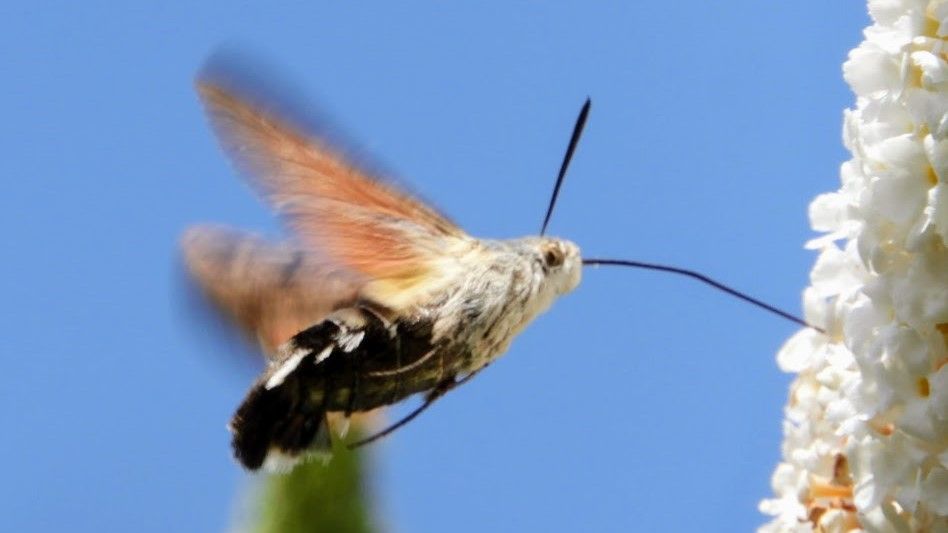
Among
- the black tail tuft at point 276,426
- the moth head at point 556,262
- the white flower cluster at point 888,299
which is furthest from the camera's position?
the moth head at point 556,262

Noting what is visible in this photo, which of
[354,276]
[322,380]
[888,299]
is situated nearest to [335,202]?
[354,276]

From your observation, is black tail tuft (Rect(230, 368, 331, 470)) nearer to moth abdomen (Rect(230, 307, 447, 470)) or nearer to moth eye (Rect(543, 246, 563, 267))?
moth abdomen (Rect(230, 307, 447, 470))

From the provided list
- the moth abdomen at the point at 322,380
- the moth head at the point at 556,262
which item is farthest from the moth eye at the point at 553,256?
the moth abdomen at the point at 322,380

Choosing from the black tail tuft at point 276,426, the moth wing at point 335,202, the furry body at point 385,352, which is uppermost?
the moth wing at point 335,202

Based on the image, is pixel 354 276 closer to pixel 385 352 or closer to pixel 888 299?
pixel 385 352

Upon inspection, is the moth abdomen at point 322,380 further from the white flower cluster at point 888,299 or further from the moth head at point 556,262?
the white flower cluster at point 888,299
